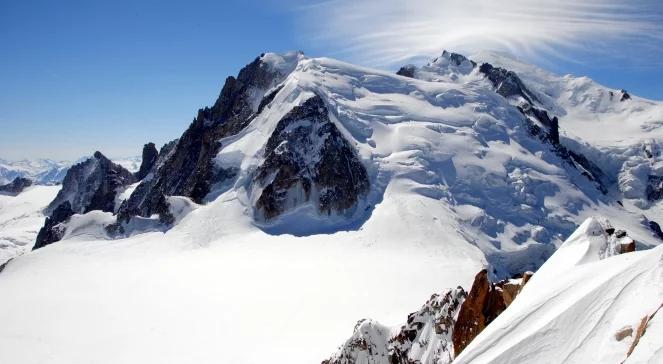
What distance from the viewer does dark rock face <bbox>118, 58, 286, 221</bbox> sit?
98.7 metres

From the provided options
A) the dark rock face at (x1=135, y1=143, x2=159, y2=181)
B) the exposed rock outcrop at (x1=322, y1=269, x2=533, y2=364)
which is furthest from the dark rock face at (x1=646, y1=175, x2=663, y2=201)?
the dark rock face at (x1=135, y1=143, x2=159, y2=181)

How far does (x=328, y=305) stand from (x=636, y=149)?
14823 centimetres

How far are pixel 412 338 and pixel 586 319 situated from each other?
12.5m

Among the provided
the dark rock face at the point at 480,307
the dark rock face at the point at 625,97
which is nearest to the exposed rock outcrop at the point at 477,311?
the dark rock face at the point at 480,307

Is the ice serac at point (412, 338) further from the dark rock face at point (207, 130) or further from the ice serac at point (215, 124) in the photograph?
the ice serac at point (215, 124)

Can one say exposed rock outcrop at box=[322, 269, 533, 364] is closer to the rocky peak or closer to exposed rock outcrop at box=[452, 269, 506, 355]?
exposed rock outcrop at box=[452, 269, 506, 355]

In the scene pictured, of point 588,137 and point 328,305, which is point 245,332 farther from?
point 588,137

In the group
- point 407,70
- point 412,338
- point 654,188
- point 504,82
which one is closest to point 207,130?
point 407,70

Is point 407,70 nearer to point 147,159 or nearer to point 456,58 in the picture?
point 456,58

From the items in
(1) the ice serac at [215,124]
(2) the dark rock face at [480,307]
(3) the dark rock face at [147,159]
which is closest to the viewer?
(2) the dark rock face at [480,307]

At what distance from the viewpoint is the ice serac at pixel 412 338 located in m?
24.0

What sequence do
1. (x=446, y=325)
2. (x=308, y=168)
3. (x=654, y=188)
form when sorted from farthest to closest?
(x=654, y=188)
(x=308, y=168)
(x=446, y=325)

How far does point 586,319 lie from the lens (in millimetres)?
14438

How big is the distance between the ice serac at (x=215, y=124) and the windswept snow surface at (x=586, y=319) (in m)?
81.8
